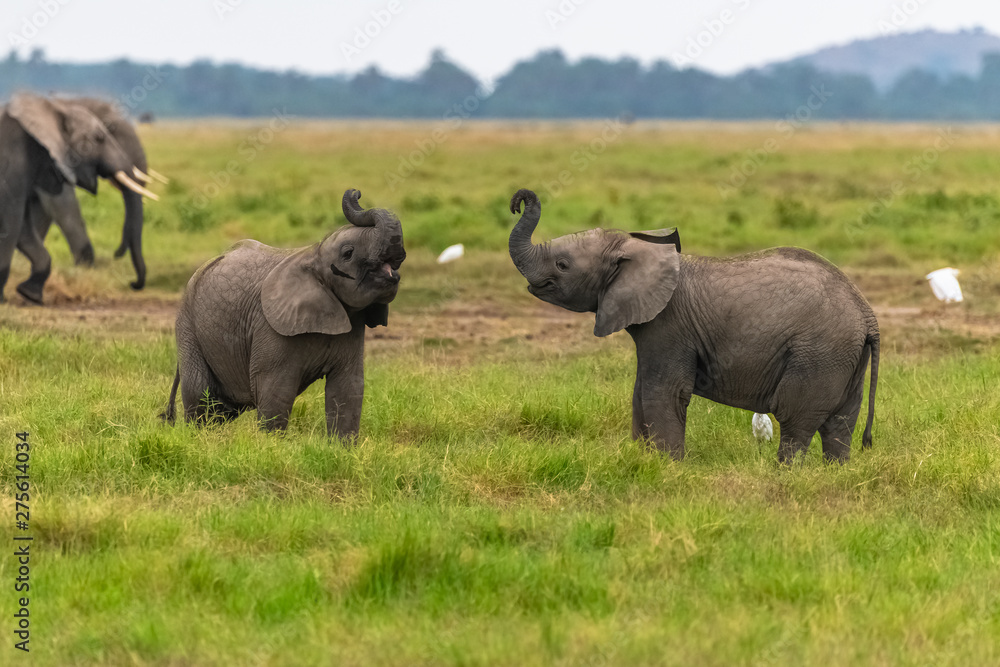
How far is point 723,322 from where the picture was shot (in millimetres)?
6555

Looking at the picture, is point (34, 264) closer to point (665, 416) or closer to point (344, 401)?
point (344, 401)

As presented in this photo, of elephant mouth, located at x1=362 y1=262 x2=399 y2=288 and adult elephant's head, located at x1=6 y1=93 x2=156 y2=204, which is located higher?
adult elephant's head, located at x1=6 y1=93 x2=156 y2=204

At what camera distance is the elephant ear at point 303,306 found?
20.6 feet

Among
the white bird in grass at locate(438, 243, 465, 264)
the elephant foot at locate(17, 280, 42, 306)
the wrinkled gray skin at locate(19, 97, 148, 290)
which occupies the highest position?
the wrinkled gray skin at locate(19, 97, 148, 290)

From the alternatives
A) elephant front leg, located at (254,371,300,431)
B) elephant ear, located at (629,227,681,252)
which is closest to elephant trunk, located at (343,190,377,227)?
elephant front leg, located at (254,371,300,431)

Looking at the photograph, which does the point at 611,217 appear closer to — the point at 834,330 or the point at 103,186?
the point at 103,186

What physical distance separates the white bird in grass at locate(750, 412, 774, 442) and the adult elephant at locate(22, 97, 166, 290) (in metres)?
6.84

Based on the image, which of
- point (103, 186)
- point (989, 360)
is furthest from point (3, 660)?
point (103, 186)

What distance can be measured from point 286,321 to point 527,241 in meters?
1.25

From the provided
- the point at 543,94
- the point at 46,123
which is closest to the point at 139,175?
the point at 46,123

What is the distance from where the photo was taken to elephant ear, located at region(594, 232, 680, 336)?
21.3 feet

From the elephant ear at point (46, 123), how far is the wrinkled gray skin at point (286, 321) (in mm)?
5153

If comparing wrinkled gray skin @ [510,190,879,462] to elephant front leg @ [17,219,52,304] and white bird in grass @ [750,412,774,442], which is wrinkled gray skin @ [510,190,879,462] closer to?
white bird in grass @ [750,412,774,442]

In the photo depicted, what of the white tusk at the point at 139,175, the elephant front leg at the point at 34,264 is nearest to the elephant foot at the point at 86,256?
the white tusk at the point at 139,175
